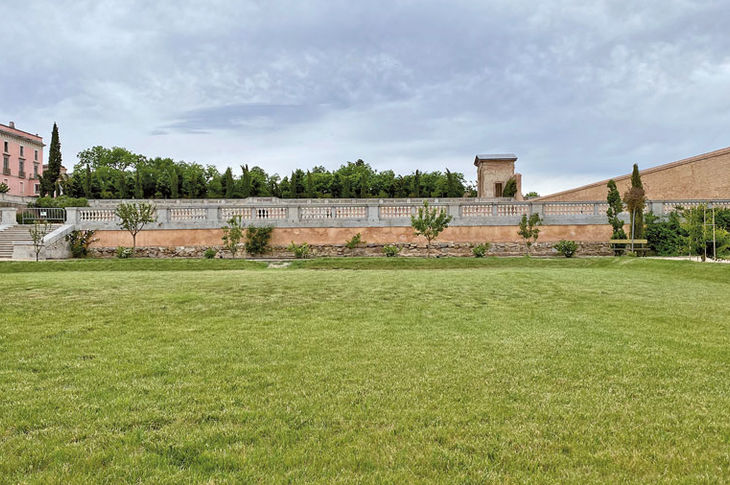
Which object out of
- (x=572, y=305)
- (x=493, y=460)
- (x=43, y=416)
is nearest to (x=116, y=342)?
(x=43, y=416)

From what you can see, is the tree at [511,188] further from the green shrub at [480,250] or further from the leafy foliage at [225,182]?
the green shrub at [480,250]

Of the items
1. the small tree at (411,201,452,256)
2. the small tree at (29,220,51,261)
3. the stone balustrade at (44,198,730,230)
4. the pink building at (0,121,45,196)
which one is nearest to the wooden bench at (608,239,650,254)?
the stone balustrade at (44,198,730,230)

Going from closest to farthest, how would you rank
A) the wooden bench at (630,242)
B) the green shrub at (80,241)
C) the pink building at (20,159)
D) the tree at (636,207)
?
the wooden bench at (630,242), the tree at (636,207), the green shrub at (80,241), the pink building at (20,159)

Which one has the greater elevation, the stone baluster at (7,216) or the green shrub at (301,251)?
the stone baluster at (7,216)

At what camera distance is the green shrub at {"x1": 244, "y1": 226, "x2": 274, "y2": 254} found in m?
24.6

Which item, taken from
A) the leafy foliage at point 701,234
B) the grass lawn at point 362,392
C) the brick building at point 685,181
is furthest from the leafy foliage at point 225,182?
the grass lawn at point 362,392

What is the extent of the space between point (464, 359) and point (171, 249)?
2316 cm

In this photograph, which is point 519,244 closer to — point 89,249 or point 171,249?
point 171,249

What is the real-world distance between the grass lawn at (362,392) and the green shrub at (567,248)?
50.1 feet

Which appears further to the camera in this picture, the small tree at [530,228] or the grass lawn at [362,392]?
the small tree at [530,228]

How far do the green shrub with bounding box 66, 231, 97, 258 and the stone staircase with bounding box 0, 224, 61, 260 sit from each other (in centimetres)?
111

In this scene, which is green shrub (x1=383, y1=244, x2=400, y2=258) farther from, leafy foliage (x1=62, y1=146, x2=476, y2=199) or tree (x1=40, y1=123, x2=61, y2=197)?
tree (x1=40, y1=123, x2=61, y2=197)

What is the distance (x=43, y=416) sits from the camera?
11.7 ft

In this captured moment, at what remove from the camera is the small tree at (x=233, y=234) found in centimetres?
2400
